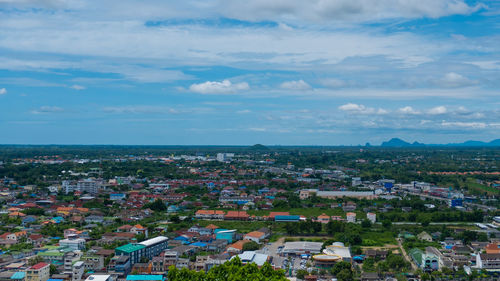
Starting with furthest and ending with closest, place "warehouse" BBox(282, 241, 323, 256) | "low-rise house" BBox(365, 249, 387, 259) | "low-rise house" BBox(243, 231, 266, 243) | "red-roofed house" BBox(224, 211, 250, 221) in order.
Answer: "red-roofed house" BBox(224, 211, 250, 221) < "low-rise house" BBox(243, 231, 266, 243) < "warehouse" BBox(282, 241, 323, 256) < "low-rise house" BBox(365, 249, 387, 259)

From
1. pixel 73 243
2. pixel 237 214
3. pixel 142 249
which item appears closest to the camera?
Answer: pixel 142 249

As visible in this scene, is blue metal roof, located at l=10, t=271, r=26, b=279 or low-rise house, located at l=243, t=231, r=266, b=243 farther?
low-rise house, located at l=243, t=231, r=266, b=243

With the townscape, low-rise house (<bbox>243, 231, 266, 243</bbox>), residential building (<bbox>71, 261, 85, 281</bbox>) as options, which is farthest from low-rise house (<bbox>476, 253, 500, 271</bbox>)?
residential building (<bbox>71, 261, 85, 281</bbox>)

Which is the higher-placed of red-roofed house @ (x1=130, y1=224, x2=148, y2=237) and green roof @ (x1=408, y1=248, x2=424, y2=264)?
red-roofed house @ (x1=130, y1=224, x2=148, y2=237)

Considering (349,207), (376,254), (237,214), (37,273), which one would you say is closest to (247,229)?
(237,214)

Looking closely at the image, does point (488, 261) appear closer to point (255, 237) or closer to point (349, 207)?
point (255, 237)

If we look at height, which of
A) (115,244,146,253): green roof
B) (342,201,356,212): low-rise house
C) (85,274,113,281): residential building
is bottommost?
(85,274,113,281): residential building

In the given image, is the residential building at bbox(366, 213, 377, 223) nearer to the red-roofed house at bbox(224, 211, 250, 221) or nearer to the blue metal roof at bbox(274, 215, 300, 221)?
the blue metal roof at bbox(274, 215, 300, 221)

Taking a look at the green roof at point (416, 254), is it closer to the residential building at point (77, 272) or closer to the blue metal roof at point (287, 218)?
the blue metal roof at point (287, 218)

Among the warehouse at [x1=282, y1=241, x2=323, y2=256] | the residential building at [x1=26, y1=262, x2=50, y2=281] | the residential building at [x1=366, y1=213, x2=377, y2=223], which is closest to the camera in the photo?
the residential building at [x1=26, y1=262, x2=50, y2=281]

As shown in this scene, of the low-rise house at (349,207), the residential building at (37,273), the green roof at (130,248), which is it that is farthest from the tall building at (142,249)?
the low-rise house at (349,207)
